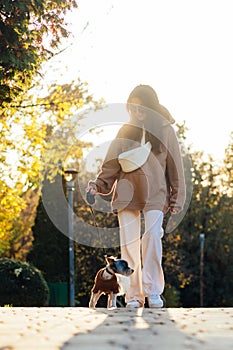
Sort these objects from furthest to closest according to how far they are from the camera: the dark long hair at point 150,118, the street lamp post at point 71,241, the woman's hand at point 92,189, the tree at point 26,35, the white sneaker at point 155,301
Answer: the street lamp post at point 71,241 < the tree at point 26,35 < the woman's hand at point 92,189 < the dark long hair at point 150,118 < the white sneaker at point 155,301

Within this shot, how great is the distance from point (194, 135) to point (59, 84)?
21.4 m

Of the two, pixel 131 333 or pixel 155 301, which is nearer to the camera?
pixel 131 333

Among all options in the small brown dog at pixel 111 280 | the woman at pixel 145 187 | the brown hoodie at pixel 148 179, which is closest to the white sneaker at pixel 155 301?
the woman at pixel 145 187

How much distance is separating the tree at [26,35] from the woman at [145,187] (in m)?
1.78

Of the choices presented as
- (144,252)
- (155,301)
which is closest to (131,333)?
(155,301)

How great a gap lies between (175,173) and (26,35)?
7.94ft

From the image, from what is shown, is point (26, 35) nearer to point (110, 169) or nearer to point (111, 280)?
point (110, 169)

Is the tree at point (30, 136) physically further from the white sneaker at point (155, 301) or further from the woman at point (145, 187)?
the white sneaker at point (155, 301)

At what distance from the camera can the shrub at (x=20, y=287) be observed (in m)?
17.1

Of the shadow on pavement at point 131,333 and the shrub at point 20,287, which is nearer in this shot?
the shadow on pavement at point 131,333

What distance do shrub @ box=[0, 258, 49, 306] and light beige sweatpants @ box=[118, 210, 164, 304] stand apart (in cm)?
1000

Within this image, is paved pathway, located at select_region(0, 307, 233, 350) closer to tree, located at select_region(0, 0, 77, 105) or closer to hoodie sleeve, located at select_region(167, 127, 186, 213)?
hoodie sleeve, located at select_region(167, 127, 186, 213)

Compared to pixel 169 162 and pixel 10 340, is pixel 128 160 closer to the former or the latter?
pixel 169 162

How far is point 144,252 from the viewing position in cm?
732
